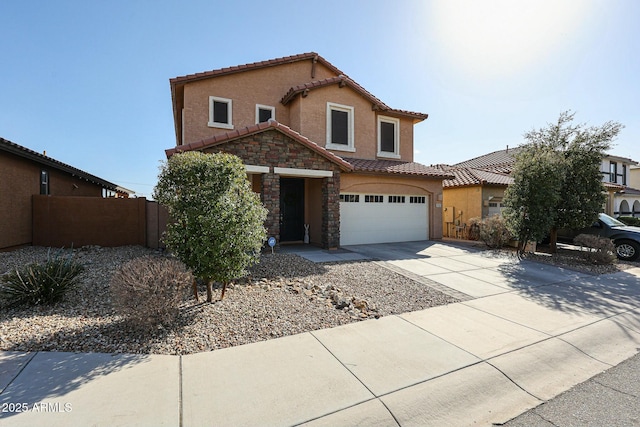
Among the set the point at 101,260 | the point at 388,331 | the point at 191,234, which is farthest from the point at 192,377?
the point at 101,260

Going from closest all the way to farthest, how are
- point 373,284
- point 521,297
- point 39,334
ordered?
point 39,334 → point 521,297 → point 373,284

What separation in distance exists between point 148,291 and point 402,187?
12.3m

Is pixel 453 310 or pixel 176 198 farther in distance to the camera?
pixel 453 310

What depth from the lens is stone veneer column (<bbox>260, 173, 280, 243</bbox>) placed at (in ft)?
33.2

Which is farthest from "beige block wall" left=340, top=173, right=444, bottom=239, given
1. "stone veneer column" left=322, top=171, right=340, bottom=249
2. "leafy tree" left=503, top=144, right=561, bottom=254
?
"leafy tree" left=503, top=144, right=561, bottom=254

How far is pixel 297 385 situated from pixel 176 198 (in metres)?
3.80

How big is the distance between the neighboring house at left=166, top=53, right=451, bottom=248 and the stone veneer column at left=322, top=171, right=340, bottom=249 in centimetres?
4

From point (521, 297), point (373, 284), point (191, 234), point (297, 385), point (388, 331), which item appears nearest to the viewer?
point (297, 385)

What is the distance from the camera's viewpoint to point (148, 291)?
13.7ft

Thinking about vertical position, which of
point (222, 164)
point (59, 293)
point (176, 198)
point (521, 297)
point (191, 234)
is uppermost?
point (222, 164)

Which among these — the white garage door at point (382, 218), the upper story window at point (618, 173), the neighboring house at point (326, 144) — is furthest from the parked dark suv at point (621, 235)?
the upper story window at point (618, 173)

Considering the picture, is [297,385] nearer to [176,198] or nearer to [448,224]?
[176,198]

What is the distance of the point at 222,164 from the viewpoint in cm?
550

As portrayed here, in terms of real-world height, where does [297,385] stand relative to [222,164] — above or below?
below
